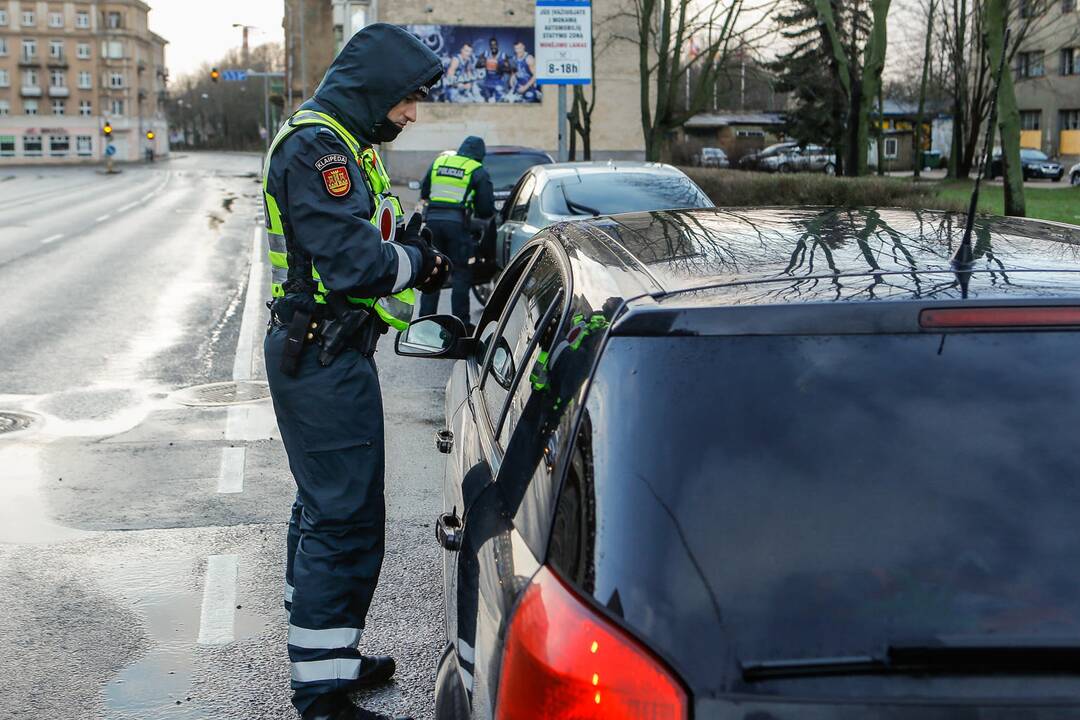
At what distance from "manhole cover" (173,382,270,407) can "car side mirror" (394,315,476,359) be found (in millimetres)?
4630

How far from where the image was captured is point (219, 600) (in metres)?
4.71

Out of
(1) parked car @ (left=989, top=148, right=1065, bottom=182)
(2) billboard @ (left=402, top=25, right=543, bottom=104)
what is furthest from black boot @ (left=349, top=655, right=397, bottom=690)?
(1) parked car @ (left=989, top=148, right=1065, bottom=182)

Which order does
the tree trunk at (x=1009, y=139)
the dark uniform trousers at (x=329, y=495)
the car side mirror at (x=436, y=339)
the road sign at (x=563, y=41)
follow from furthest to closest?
the road sign at (x=563, y=41), the tree trunk at (x=1009, y=139), the car side mirror at (x=436, y=339), the dark uniform trousers at (x=329, y=495)

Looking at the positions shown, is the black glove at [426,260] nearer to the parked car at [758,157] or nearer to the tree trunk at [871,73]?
the tree trunk at [871,73]

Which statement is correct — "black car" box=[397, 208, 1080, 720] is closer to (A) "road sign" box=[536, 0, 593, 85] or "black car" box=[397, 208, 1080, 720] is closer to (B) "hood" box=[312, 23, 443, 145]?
(B) "hood" box=[312, 23, 443, 145]

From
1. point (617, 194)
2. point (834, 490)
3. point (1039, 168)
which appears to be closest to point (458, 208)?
point (617, 194)

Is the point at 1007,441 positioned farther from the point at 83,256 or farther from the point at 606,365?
the point at 83,256

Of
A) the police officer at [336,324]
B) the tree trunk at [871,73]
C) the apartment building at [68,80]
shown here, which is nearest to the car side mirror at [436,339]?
the police officer at [336,324]

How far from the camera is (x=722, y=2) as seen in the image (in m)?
30.7

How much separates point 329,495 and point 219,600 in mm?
1454

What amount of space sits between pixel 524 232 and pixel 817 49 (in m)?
49.5

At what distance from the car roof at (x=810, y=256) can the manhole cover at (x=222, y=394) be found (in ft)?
18.3

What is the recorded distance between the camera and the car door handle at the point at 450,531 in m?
2.71

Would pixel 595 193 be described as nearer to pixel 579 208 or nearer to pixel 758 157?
pixel 579 208
